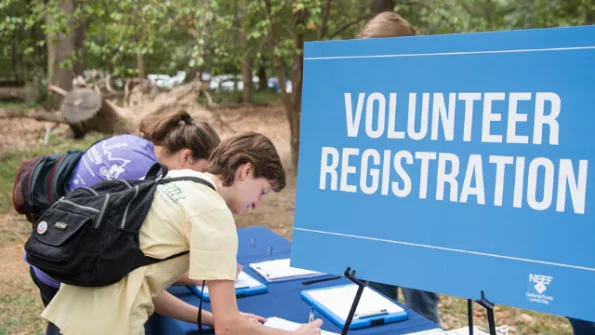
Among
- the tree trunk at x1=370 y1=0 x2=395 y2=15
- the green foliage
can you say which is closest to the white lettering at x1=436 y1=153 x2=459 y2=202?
the green foliage

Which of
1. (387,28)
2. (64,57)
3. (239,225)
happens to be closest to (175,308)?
(387,28)

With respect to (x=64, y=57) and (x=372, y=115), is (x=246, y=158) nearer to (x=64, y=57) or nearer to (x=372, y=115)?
(x=372, y=115)

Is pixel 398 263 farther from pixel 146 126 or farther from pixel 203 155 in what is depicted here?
pixel 146 126

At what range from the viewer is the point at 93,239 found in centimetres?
168

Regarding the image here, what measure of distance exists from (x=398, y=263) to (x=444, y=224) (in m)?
0.16

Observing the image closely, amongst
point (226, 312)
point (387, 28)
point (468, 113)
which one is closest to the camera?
point (468, 113)

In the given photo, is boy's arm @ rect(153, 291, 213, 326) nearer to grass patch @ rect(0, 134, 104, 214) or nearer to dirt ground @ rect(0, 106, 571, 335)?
dirt ground @ rect(0, 106, 571, 335)

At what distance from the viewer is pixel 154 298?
1.94 meters

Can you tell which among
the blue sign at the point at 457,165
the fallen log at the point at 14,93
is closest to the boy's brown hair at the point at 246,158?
the blue sign at the point at 457,165

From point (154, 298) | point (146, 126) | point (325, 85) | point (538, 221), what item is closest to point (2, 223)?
point (146, 126)

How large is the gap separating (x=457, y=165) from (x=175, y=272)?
0.90 meters

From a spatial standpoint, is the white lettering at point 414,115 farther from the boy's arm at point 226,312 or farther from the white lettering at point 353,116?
the boy's arm at point 226,312

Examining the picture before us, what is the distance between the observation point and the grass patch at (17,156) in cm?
723

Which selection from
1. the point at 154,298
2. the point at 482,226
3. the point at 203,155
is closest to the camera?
the point at 482,226
